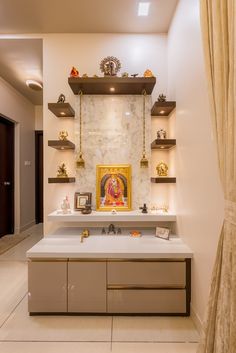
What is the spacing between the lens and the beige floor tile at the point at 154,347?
181 centimetres

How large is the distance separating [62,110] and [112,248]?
1.60 meters

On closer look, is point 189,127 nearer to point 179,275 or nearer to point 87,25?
point 179,275

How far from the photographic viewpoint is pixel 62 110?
9.24ft

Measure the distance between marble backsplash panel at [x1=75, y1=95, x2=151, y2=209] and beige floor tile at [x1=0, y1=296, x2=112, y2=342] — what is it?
1318mm

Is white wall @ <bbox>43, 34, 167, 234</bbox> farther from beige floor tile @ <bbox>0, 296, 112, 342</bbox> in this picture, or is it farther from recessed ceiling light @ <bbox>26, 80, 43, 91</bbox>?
recessed ceiling light @ <bbox>26, 80, 43, 91</bbox>

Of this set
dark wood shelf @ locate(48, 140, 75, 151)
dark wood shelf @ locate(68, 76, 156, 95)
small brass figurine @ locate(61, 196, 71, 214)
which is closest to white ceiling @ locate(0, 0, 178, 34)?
dark wood shelf @ locate(68, 76, 156, 95)

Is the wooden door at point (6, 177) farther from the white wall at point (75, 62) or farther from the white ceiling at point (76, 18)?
the white wall at point (75, 62)

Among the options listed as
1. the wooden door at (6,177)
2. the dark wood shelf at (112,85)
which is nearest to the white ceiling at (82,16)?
the dark wood shelf at (112,85)

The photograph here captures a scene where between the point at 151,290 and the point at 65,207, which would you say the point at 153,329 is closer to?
the point at 151,290

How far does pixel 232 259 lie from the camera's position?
1245 mm

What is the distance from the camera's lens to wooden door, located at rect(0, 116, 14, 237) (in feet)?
16.3

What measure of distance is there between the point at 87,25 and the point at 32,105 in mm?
3620

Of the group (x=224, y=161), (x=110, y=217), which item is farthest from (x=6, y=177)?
(x=224, y=161)

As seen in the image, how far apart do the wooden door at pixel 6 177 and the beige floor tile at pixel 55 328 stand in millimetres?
3097
